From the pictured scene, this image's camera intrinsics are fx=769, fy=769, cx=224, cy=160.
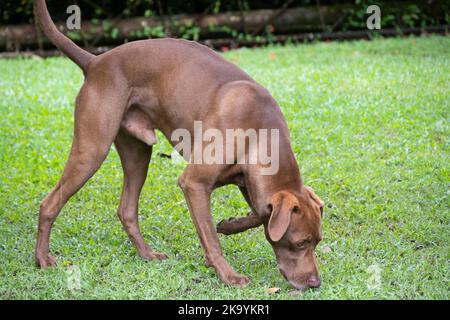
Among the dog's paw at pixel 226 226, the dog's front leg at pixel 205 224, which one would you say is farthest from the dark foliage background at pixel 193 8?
the dog's front leg at pixel 205 224

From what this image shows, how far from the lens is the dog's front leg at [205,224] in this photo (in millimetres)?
5098

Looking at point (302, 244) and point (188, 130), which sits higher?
point (188, 130)

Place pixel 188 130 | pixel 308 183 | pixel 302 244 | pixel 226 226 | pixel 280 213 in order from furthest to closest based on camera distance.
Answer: pixel 308 183 → pixel 226 226 → pixel 188 130 → pixel 302 244 → pixel 280 213

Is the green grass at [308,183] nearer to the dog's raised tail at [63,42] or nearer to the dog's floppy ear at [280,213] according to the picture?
the dog's floppy ear at [280,213]

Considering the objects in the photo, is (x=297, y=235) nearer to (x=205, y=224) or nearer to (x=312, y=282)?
(x=312, y=282)

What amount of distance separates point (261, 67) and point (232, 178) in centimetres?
710

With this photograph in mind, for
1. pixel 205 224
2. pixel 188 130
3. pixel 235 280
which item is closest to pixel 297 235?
pixel 235 280

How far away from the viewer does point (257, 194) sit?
500 centimetres

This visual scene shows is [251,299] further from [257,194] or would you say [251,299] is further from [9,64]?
[9,64]

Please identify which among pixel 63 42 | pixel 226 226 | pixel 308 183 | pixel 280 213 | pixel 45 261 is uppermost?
pixel 63 42

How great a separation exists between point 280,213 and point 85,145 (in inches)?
Result: 61.6

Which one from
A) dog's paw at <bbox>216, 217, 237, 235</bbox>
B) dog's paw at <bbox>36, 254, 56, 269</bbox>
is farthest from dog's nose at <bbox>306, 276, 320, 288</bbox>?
dog's paw at <bbox>36, 254, 56, 269</bbox>

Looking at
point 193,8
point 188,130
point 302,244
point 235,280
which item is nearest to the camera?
point 302,244

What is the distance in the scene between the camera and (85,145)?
17.9ft
